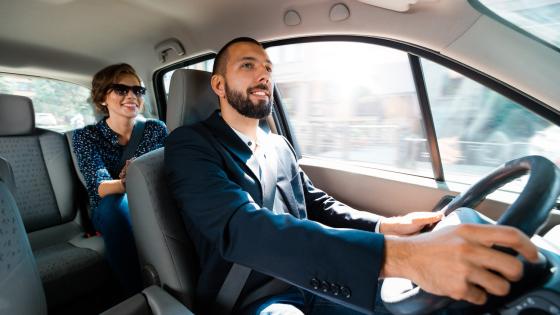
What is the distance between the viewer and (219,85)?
4.95 ft

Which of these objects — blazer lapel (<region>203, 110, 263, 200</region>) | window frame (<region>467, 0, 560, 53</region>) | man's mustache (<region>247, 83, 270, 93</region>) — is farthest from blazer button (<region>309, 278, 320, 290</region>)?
window frame (<region>467, 0, 560, 53</region>)

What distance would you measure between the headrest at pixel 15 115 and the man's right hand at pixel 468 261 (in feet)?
7.42

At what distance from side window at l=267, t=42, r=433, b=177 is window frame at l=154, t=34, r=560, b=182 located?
0.06 meters

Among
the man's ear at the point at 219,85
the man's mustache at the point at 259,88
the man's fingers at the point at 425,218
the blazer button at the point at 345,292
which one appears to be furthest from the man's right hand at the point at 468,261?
the man's ear at the point at 219,85

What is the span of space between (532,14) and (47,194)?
8.61ft

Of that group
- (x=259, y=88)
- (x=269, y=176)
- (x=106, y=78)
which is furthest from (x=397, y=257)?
(x=106, y=78)

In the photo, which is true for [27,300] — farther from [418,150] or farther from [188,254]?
[418,150]

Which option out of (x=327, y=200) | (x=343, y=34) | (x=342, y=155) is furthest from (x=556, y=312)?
(x=342, y=155)

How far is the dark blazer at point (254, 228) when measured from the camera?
705 mm

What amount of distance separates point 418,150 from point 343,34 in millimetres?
804

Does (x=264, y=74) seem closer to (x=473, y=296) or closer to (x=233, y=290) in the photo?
(x=233, y=290)

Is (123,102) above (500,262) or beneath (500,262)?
above

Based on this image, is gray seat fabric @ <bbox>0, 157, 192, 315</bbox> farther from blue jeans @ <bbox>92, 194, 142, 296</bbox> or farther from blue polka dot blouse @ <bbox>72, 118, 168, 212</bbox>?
blue polka dot blouse @ <bbox>72, 118, 168, 212</bbox>

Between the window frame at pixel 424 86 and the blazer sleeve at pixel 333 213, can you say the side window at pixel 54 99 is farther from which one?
the blazer sleeve at pixel 333 213
